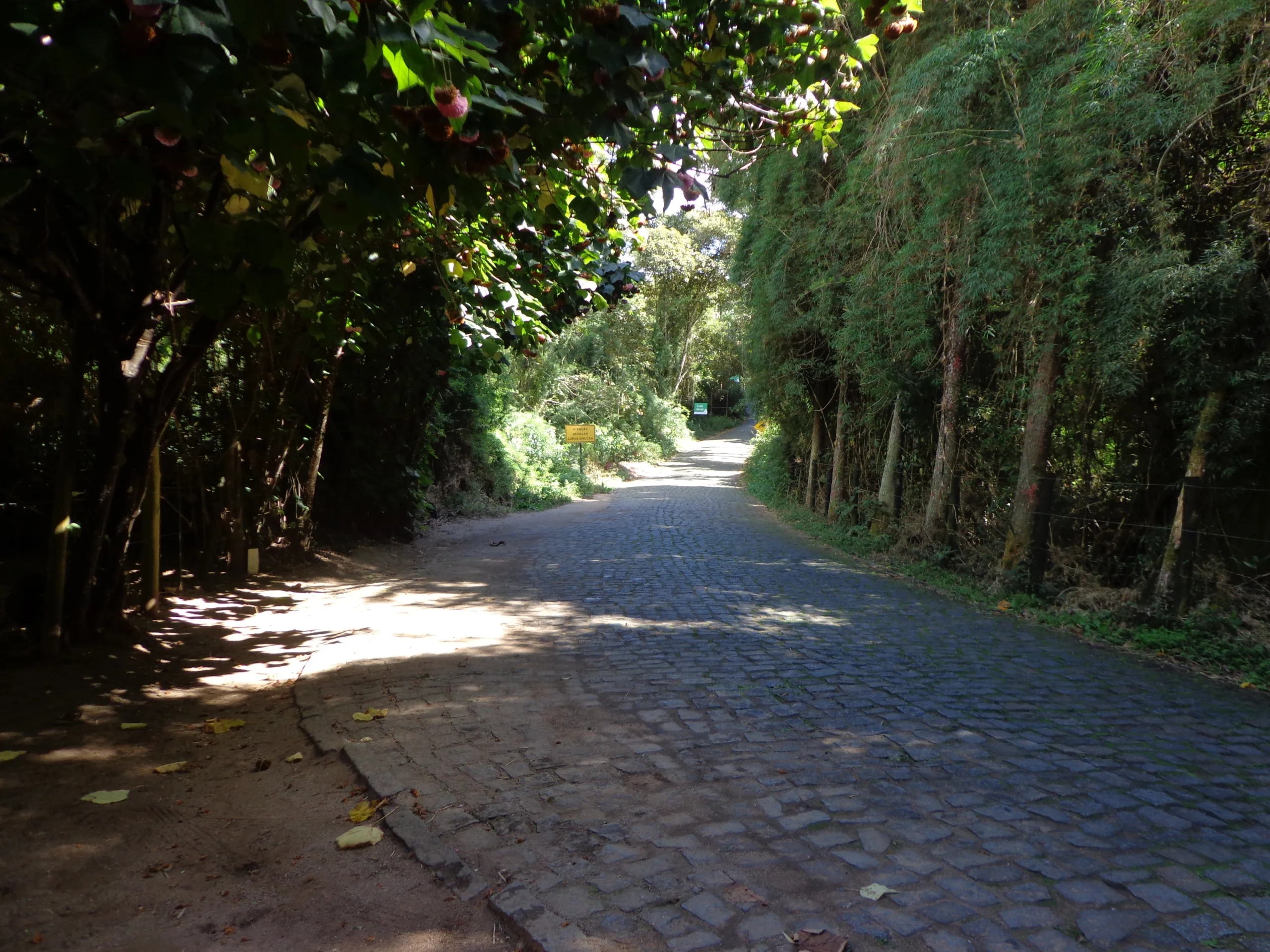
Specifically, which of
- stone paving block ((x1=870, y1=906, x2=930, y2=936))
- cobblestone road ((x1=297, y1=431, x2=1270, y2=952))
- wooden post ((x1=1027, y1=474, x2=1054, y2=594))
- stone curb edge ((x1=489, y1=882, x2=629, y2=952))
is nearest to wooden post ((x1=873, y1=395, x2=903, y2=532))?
wooden post ((x1=1027, y1=474, x2=1054, y2=594))

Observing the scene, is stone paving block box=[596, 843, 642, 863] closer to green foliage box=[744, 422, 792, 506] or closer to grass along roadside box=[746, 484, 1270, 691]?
grass along roadside box=[746, 484, 1270, 691]

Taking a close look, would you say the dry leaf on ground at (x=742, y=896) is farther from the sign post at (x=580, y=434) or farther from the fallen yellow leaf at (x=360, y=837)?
the sign post at (x=580, y=434)

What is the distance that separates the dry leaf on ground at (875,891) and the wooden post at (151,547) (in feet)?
18.5

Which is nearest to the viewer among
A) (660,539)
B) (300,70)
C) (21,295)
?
(300,70)

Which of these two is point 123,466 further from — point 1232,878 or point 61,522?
point 1232,878

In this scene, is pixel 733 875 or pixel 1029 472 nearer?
pixel 733 875

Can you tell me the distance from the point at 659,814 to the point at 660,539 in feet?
30.7

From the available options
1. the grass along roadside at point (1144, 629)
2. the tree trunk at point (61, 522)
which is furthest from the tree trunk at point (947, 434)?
the tree trunk at point (61, 522)

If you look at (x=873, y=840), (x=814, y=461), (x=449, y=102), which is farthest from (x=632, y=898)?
(x=814, y=461)

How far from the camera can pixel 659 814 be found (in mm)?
3432

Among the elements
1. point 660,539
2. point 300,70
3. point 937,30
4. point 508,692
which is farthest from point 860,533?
point 300,70

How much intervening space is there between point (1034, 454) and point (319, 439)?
25.5 ft

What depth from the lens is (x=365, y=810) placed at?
3445mm

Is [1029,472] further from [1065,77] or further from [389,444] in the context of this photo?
[389,444]
